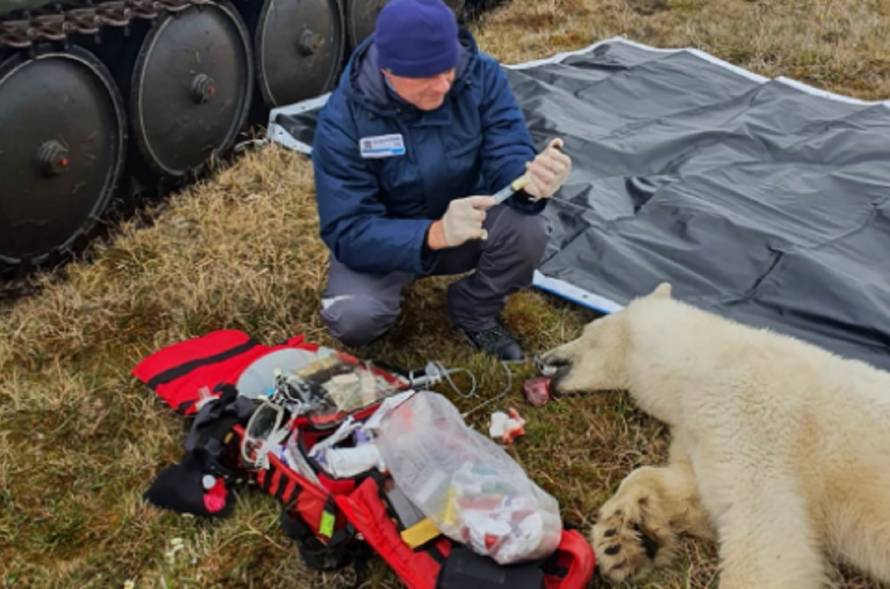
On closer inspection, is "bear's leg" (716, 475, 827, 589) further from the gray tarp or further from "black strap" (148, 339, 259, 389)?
"black strap" (148, 339, 259, 389)

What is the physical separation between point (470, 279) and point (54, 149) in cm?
216

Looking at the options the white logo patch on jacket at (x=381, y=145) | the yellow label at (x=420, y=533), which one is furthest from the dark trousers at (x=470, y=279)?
the yellow label at (x=420, y=533)

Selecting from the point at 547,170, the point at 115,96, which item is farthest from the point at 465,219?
the point at 115,96

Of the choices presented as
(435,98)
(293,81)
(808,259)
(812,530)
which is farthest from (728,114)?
(812,530)

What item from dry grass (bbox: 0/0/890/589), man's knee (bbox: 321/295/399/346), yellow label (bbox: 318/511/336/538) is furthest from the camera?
man's knee (bbox: 321/295/399/346)

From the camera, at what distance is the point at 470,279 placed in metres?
3.95

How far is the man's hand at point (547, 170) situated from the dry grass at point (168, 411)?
2.80ft

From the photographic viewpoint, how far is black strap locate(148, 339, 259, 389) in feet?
12.0

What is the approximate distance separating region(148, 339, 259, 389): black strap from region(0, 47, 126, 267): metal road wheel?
54.0 inches

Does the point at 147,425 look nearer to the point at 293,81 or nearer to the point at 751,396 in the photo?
the point at 751,396

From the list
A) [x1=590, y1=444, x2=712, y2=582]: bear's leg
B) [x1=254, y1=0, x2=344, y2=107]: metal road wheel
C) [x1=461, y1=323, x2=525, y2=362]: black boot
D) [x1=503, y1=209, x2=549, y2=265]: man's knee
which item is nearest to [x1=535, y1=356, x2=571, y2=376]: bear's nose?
[x1=461, y1=323, x2=525, y2=362]: black boot

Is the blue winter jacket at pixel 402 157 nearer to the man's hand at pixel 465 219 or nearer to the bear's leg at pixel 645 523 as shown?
the man's hand at pixel 465 219

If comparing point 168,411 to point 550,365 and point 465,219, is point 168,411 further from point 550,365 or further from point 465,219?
→ point 550,365

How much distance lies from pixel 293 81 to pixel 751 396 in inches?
175
